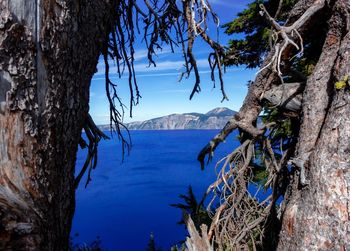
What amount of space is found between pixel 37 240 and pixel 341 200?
1.74m

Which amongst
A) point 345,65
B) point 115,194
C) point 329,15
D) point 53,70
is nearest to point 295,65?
point 329,15

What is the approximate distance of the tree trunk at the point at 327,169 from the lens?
206cm

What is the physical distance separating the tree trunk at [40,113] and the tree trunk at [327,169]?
4.95ft

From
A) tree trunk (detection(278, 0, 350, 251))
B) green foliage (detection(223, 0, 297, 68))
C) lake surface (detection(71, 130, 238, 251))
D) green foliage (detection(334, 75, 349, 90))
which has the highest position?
green foliage (detection(223, 0, 297, 68))

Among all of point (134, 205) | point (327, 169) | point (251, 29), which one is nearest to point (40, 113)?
point (327, 169)

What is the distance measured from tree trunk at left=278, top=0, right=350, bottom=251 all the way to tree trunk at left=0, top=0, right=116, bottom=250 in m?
1.51

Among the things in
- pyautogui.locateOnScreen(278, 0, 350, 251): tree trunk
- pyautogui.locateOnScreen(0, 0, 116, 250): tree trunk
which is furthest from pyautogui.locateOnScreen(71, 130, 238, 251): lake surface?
pyautogui.locateOnScreen(0, 0, 116, 250): tree trunk

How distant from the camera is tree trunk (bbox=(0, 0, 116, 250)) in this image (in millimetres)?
1314

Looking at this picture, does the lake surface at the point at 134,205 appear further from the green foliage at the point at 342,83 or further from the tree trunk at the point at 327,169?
the green foliage at the point at 342,83

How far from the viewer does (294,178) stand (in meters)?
2.47

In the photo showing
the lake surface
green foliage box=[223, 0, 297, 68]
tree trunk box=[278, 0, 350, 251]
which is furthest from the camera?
the lake surface

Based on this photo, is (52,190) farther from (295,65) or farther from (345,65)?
(295,65)

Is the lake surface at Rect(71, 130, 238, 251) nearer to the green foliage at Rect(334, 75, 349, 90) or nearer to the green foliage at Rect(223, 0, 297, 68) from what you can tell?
the green foliage at Rect(223, 0, 297, 68)

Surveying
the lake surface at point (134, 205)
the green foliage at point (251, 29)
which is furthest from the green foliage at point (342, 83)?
the lake surface at point (134, 205)
